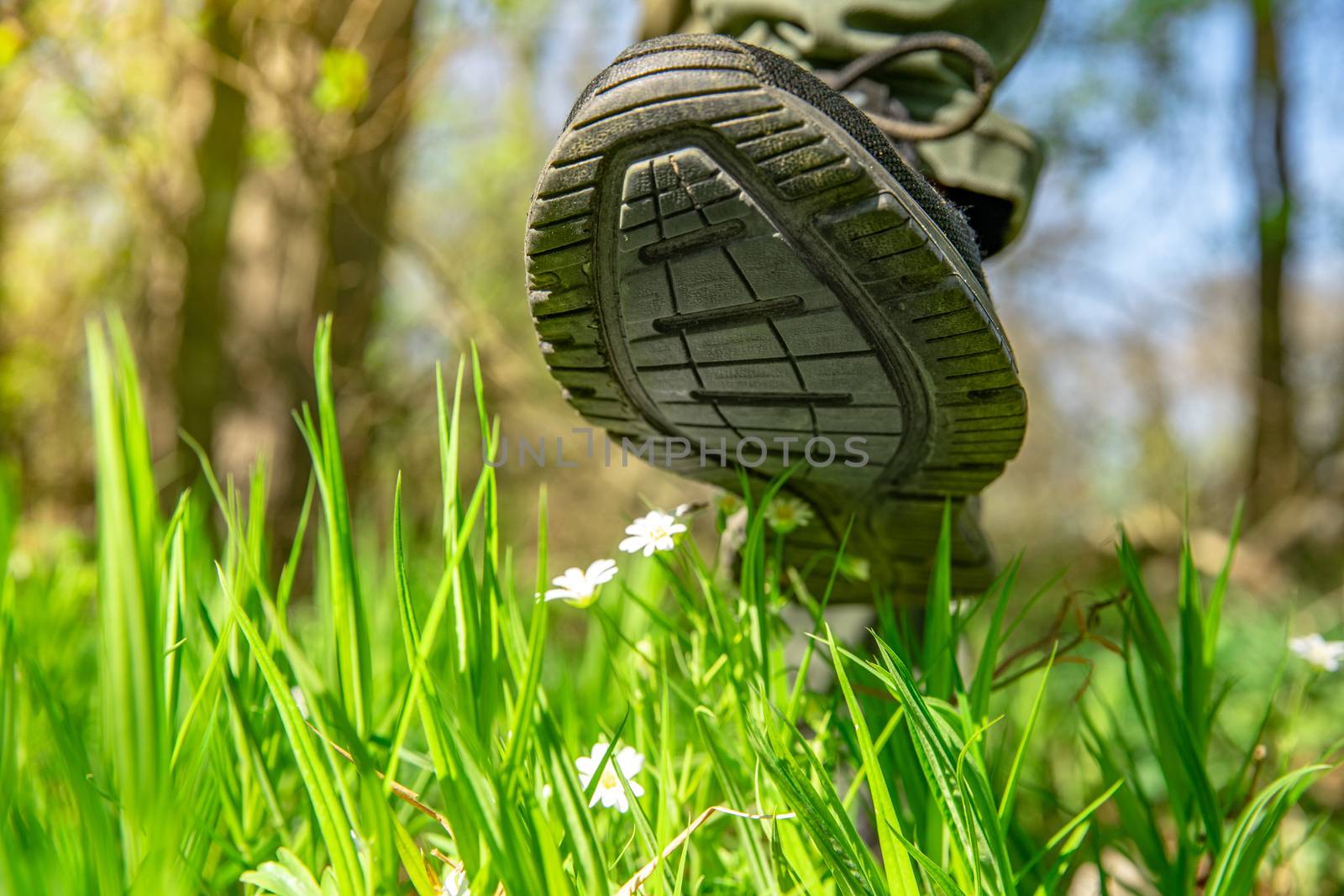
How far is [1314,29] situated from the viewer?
13.4 feet

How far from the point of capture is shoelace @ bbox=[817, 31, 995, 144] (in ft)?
2.75

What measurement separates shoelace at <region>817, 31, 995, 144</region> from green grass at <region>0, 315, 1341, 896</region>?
426 mm

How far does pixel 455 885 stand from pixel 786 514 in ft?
1.44

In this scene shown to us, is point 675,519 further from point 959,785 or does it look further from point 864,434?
point 959,785

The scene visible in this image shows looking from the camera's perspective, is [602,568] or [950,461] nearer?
[602,568]

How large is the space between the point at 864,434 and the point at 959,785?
322 millimetres

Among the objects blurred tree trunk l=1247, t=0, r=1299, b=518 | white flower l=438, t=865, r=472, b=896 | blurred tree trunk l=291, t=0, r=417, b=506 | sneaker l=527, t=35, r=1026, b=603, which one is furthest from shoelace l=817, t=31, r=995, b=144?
blurred tree trunk l=1247, t=0, r=1299, b=518

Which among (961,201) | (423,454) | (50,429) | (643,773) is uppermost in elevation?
(961,201)

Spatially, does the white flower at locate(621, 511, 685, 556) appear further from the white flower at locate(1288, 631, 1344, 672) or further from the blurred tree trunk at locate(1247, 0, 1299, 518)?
the blurred tree trunk at locate(1247, 0, 1299, 518)

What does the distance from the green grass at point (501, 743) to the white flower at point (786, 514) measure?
0.15ft

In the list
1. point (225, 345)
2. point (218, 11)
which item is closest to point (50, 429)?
point (225, 345)

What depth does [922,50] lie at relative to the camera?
2.92 ft

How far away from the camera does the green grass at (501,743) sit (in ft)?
1.40

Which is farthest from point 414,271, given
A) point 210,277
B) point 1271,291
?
point 1271,291
